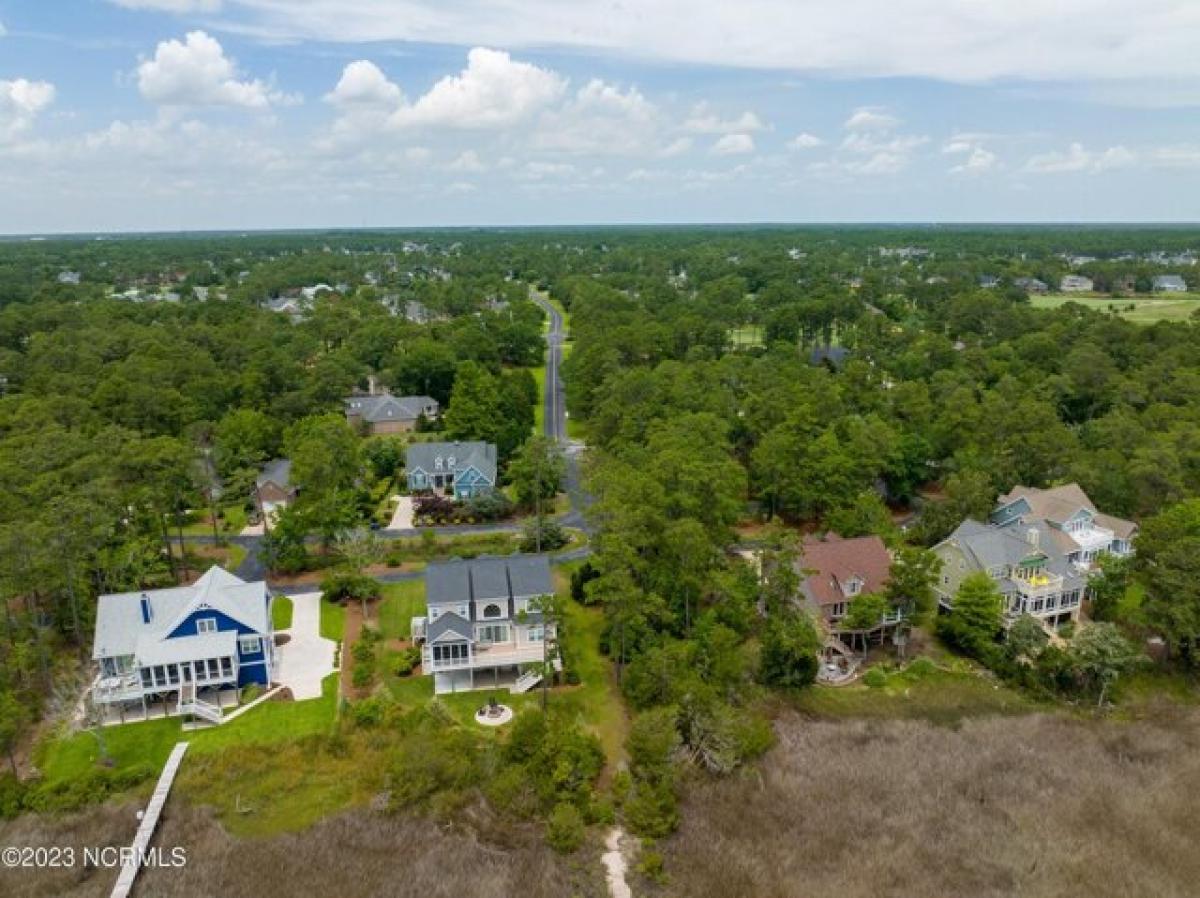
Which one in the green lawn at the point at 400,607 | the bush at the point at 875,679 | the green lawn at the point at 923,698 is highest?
the green lawn at the point at 400,607

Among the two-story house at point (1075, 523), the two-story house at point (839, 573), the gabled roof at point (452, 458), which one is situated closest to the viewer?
the two-story house at point (839, 573)

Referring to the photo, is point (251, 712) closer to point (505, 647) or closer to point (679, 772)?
point (505, 647)

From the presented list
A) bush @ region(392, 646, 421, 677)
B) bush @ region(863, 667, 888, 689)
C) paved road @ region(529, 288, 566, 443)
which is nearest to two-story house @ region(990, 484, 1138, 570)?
bush @ region(863, 667, 888, 689)

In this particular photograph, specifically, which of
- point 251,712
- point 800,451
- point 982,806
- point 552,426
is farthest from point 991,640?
point 552,426

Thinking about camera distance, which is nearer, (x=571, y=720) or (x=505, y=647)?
(x=571, y=720)

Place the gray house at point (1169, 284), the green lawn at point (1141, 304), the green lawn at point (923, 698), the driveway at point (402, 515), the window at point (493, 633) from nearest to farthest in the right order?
1. the green lawn at point (923, 698)
2. the window at point (493, 633)
3. the driveway at point (402, 515)
4. the green lawn at point (1141, 304)
5. the gray house at point (1169, 284)

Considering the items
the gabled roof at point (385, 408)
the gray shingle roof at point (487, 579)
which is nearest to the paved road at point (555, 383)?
the gabled roof at point (385, 408)

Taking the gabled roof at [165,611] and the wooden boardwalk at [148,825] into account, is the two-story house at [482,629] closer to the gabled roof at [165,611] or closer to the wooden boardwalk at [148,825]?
the gabled roof at [165,611]

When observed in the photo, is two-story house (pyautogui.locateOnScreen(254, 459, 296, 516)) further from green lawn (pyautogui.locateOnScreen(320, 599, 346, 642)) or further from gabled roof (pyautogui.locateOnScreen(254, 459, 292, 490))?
green lawn (pyautogui.locateOnScreen(320, 599, 346, 642))
